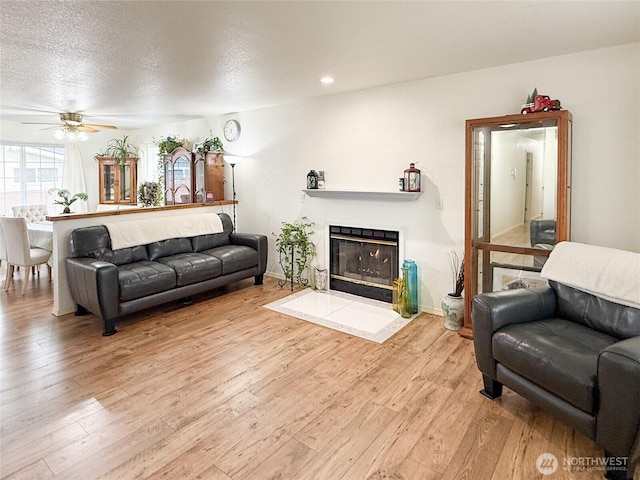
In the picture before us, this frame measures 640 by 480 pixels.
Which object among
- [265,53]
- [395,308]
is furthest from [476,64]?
[395,308]

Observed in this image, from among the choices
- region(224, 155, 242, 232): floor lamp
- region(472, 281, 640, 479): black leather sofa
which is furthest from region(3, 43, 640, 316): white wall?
region(472, 281, 640, 479): black leather sofa

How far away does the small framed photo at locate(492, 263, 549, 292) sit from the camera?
132 inches

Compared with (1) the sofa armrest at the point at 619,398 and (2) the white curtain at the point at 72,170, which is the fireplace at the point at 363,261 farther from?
(2) the white curtain at the point at 72,170

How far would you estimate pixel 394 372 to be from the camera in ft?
9.66

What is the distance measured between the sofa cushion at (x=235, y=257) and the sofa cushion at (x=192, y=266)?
0.11m

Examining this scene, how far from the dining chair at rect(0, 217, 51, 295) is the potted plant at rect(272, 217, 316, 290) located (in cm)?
308

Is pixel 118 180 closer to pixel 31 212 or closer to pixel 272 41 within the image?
pixel 31 212

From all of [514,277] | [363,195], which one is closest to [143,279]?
[363,195]

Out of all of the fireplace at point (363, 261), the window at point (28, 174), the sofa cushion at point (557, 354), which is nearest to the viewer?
the sofa cushion at point (557, 354)

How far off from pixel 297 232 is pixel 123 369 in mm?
2695

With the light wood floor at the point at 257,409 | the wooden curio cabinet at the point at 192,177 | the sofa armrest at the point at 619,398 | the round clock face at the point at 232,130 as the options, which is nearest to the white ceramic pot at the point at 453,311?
the light wood floor at the point at 257,409

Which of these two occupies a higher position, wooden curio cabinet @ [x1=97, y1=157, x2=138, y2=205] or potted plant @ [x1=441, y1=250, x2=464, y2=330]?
wooden curio cabinet @ [x1=97, y1=157, x2=138, y2=205]

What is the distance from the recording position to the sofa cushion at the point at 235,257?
4.76 m

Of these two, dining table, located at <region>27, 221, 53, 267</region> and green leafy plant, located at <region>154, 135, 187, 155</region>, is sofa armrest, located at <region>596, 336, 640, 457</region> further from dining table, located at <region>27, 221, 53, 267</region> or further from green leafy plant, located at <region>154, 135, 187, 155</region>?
green leafy plant, located at <region>154, 135, 187, 155</region>
